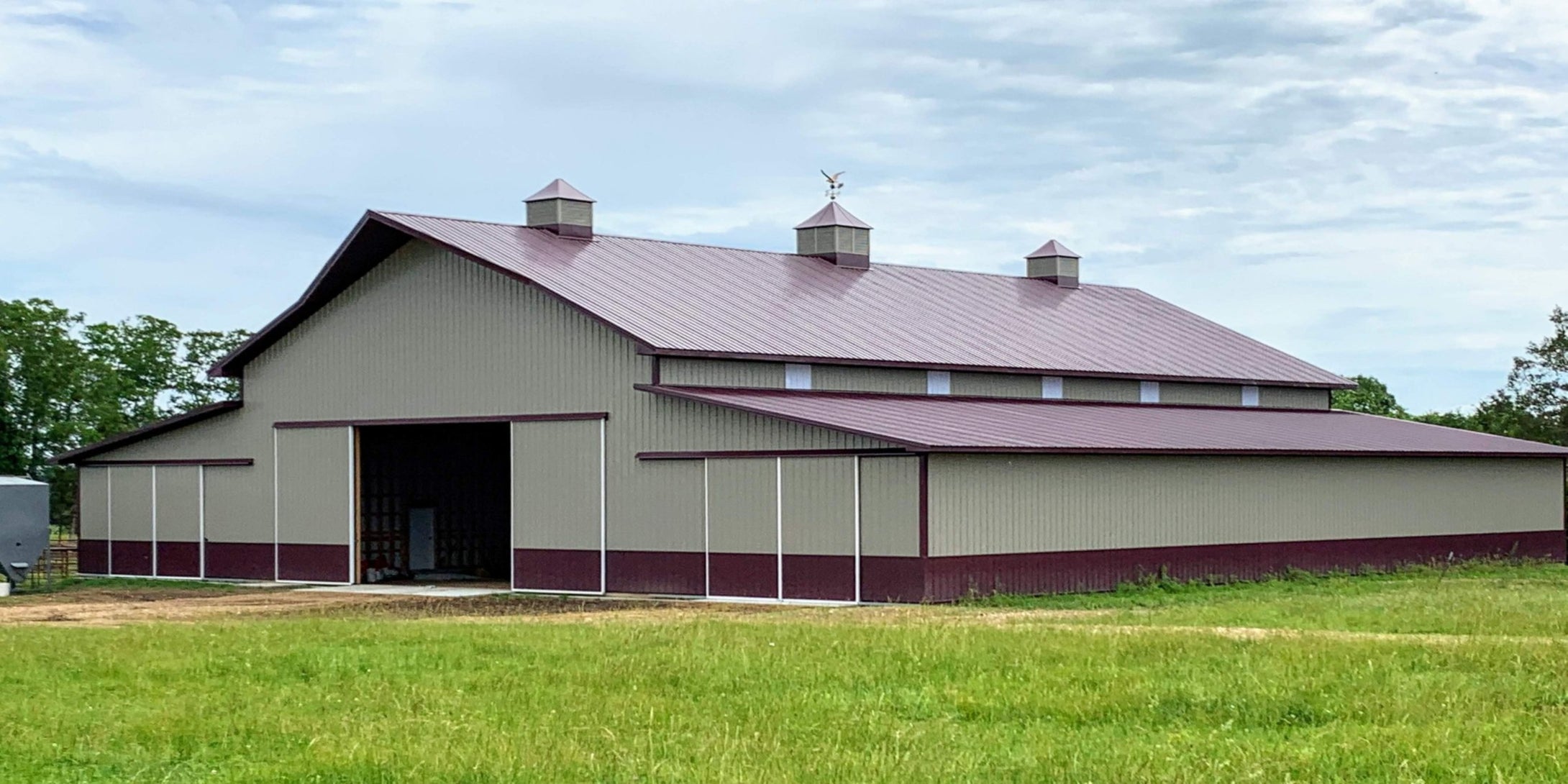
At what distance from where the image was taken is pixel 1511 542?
44094 millimetres

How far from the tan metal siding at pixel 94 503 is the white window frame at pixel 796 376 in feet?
54.4

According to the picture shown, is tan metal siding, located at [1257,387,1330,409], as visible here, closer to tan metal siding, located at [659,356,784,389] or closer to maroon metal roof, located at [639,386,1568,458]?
maroon metal roof, located at [639,386,1568,458]

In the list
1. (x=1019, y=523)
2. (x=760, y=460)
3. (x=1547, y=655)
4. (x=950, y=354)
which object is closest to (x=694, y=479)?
(x=760, y=460)

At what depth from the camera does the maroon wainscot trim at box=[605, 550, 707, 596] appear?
34.1 metres

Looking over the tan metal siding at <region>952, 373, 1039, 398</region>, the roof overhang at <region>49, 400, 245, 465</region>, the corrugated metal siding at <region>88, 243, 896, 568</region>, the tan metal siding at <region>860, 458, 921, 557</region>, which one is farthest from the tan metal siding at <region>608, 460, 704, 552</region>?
the roof overhang at <region>49, 400, 245, 465</region>

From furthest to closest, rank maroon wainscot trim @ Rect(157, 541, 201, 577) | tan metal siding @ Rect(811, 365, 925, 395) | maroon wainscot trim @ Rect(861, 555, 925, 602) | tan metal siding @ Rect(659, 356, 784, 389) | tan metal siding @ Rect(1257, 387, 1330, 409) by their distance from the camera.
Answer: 1. tan metal siding @ Rect(1257, 387, 1330, 409)
2. maroon wainscot trim @ Rect(157, 541, 201, 577)
3. tan metal siding @ Rect(811, 365, 925, 395)
4. tan metal siding @ Rect(659, 356, 784, 389)
5. maroon wainscot trim @ Rect(861, 555, 925, 602)

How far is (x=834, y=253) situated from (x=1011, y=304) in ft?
15.1

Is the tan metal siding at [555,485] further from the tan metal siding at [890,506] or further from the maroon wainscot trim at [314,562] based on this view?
the tan metal siding at [890,506]

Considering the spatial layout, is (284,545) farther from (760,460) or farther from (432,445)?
(760,460)

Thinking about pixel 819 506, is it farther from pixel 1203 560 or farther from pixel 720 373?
pixel 1203 560

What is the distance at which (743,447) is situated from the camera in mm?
33344

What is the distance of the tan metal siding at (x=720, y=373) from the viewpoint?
115 ft

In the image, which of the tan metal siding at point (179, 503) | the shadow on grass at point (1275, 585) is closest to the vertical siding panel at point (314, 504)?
the tan metal siding at point (179, 503)

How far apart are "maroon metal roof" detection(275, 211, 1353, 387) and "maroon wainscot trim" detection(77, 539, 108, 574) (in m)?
5.40
